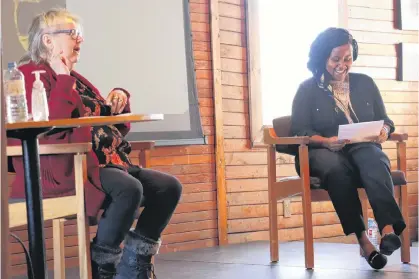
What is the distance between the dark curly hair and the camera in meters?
3.49

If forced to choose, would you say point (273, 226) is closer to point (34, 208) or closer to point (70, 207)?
point (70, 207)

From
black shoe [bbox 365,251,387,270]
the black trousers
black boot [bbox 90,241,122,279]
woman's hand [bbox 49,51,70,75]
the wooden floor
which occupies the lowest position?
the wooden floor

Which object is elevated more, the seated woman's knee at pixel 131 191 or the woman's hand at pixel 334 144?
the woman's hand at pixel 334 144

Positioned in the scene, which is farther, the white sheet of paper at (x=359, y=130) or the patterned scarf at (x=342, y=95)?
the patterned scarf at (x=342, y=95)

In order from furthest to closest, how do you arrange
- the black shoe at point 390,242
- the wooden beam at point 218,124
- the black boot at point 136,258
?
the wooden beam at point 218,124, the black shoe at point 390,242, the black boot at point 136,258

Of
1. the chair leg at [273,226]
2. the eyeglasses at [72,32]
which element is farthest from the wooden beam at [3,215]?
the chair leg at [273,226]

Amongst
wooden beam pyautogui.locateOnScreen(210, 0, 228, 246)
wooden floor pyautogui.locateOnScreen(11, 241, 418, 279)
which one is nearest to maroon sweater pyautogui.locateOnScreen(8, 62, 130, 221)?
wooden floor pyautogui.locateOnScreen(11, 241, 418, 279)

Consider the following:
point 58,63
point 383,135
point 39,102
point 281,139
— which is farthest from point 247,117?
point 39,102

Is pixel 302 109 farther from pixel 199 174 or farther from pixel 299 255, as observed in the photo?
pixel 199 174

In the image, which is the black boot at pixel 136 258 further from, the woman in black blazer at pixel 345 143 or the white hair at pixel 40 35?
the woman in black blazer at pixel 345 143

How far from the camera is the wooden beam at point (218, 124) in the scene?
181 inches

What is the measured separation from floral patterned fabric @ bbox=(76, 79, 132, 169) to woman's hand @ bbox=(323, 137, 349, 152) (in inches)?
37.8

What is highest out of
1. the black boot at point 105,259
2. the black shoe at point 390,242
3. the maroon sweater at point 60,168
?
the maroon sweater at point 60,168

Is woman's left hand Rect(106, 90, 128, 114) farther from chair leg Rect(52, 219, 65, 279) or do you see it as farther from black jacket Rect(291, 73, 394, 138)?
black jacket Rect(291, 73, 394, 138)
